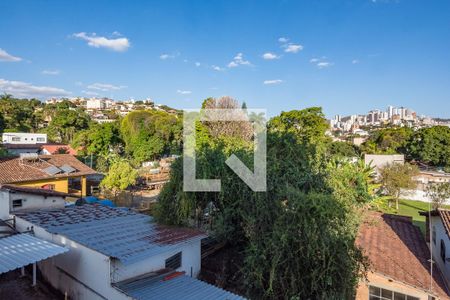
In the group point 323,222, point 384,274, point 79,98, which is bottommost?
point 384,274

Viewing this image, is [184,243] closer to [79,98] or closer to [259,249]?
[259,249]

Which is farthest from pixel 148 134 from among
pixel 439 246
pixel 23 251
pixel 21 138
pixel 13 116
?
pixel 439 246

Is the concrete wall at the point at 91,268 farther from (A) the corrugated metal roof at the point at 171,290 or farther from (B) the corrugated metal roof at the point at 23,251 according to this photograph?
(B) the corrugated metal roof at the point at 23,251

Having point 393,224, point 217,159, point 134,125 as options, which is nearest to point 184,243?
point 217,159

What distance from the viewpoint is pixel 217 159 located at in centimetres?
962

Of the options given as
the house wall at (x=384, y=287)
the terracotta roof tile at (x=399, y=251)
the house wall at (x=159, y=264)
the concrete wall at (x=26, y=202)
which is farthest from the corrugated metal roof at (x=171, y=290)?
the concrete wall at (x=26, y=202)

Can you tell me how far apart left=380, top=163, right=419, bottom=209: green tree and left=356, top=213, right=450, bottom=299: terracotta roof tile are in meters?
13.8

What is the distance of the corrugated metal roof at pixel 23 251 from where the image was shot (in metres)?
6.49

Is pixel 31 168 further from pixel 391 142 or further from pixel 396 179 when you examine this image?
pixel 391 142

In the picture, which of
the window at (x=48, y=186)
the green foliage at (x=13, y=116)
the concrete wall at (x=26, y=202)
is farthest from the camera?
the green foliage at (x=13, y=116)

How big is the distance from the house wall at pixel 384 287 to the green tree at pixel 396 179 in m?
19.7

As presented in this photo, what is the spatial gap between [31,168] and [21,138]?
23692 millimetres

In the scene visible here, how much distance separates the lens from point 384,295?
8148 millimetres

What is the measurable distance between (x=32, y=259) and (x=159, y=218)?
3.62m
